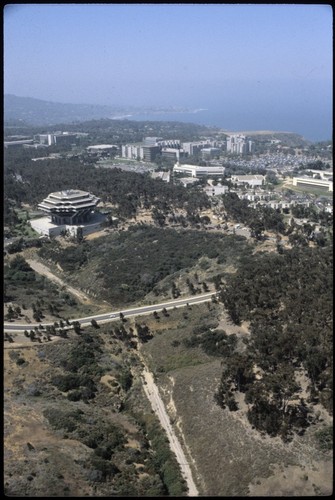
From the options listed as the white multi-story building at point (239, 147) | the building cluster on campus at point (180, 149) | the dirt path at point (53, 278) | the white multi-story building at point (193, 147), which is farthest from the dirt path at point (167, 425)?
the white multi-story building at point (239, 147)

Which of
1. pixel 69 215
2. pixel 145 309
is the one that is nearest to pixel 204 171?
pixel 69 215

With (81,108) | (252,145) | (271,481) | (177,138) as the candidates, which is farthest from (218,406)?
(81,108)

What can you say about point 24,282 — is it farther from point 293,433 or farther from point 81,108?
point 81,108

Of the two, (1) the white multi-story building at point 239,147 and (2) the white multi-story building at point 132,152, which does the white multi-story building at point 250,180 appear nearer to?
(2) the white multi-story building at point 132,152

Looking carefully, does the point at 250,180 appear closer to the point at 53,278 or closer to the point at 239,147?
the point at 53,278

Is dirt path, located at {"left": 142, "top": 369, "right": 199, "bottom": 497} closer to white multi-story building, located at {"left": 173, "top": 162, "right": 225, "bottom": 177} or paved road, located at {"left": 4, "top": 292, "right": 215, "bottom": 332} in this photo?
paved road, located at {"left": 4, "top": 292, "right": 215, "bottom": 332}
